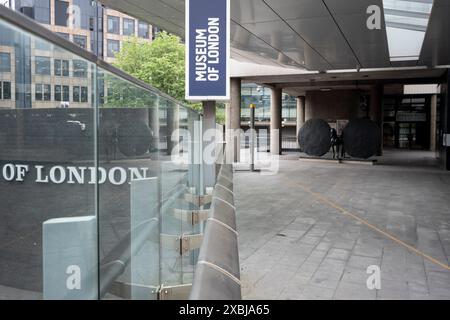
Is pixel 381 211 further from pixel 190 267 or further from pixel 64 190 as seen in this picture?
pixel 64 190

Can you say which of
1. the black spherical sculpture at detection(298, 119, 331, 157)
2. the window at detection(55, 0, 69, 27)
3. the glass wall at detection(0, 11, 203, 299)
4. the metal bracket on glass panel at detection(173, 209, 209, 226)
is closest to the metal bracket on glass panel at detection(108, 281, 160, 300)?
the glass wall at detection(0, 11, 203, 299)

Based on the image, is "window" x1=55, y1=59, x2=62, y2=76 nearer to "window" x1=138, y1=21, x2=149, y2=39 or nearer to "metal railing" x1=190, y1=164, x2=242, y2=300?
"metal railing" x1=190, y1=164, x2=242, y2=300

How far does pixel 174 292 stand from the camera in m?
4.26

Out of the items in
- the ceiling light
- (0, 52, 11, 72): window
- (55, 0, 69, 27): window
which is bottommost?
(0, 52, 11, 72): window

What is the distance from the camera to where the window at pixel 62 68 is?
76.9 inches

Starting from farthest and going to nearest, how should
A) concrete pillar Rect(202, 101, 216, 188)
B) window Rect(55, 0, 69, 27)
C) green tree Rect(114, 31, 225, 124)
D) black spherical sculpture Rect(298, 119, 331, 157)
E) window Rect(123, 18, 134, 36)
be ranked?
window Rect(123, 18, 134, 36), window Rect(55, 0, 69, 27), green tree Rect(114, 31, 225, 124), black spherical sculpture Rect(298, 119, 331, 157), concrete pillar Rect(202, 101, 216, 188)

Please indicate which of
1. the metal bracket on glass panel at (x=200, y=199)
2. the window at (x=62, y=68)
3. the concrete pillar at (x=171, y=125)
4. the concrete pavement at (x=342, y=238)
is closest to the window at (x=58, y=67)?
the window at (x=62, y=68)

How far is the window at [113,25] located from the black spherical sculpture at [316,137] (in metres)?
44.4

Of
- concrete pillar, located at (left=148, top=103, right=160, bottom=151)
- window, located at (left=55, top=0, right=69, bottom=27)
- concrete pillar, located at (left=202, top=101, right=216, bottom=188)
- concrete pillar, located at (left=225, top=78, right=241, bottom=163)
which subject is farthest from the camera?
window, located at (left=55, top=0, right=69, bottom=27)

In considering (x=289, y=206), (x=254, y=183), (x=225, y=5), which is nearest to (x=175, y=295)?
(x=225, y=5)

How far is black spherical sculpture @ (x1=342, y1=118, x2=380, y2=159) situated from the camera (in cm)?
2208

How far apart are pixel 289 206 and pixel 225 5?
610cm

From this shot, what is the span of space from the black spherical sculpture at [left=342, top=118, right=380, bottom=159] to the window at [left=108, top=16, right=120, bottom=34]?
4670 cm

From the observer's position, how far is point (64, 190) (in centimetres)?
306
